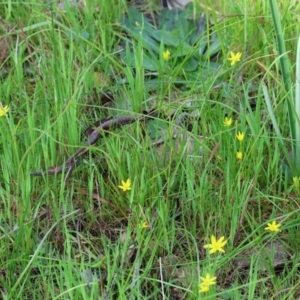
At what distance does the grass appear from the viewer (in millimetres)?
1542

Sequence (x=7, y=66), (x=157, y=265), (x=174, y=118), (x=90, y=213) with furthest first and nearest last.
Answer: (x=7, y=66), (x=174, y=118), (x=90, y=213), (x=157, y=265)

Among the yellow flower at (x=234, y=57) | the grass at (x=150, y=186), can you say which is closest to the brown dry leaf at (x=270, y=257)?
the grass at (x=150, y=186)

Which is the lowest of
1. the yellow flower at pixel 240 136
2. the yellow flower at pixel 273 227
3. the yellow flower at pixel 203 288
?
the yellow flower at pixel 203 288

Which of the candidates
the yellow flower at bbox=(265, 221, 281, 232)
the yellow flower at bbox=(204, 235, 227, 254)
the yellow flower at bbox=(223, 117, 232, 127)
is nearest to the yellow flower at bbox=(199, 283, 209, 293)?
the yellow flower at bbox=(204, 235, 227, 254)

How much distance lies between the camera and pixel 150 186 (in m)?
1.69

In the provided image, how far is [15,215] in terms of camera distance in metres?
1.69

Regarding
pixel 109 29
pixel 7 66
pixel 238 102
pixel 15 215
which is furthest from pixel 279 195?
pixel 7 66

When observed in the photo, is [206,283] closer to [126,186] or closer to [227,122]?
[126,186]

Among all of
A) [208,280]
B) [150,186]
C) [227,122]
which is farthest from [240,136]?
[208,280]

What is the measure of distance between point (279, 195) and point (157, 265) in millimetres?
366

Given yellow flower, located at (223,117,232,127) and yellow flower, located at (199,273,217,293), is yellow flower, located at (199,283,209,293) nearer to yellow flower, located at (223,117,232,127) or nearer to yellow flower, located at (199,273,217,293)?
yellow flower, located at (199,273,217,293)

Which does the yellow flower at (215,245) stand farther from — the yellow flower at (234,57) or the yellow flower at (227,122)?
the yellow flower at (234,57)

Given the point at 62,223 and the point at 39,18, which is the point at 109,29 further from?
the point at 62,223

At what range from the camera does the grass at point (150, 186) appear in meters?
1.54
